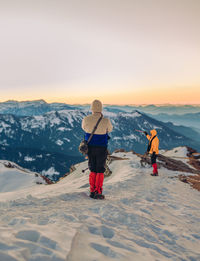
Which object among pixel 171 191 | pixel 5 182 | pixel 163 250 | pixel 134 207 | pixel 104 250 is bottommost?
pixel 5 182

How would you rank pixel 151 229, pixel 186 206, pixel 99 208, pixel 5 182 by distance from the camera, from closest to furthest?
1. pixel 151 229
2. pixel 99 208
3. pixel 186 206
4. pixel 5 182

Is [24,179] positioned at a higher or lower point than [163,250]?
lower

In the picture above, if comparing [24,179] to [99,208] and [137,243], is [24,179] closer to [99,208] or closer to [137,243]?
[99,208]

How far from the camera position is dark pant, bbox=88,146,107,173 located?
24.1ft

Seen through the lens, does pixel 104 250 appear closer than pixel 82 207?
A: Yes

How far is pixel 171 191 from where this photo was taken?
31.2ft

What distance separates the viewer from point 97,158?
24.0ft

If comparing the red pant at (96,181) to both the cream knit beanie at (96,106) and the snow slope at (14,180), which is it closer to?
the cream knit beanie at (96,106)

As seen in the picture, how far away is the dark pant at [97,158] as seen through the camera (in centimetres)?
734

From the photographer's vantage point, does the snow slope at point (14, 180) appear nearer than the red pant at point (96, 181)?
No

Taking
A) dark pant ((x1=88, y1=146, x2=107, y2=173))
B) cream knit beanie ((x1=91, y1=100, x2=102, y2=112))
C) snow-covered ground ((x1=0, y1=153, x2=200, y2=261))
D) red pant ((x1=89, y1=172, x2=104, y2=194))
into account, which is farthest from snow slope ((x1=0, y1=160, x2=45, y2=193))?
snow-covered ground ((x1=0, y1=153, x2=200, y2=261))

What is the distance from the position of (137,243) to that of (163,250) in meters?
0.53

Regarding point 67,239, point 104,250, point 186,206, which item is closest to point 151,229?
point 104,250

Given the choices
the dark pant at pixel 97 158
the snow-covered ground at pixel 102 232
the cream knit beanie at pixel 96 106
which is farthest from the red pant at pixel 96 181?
the cream knit beanie at pixel 96 106
